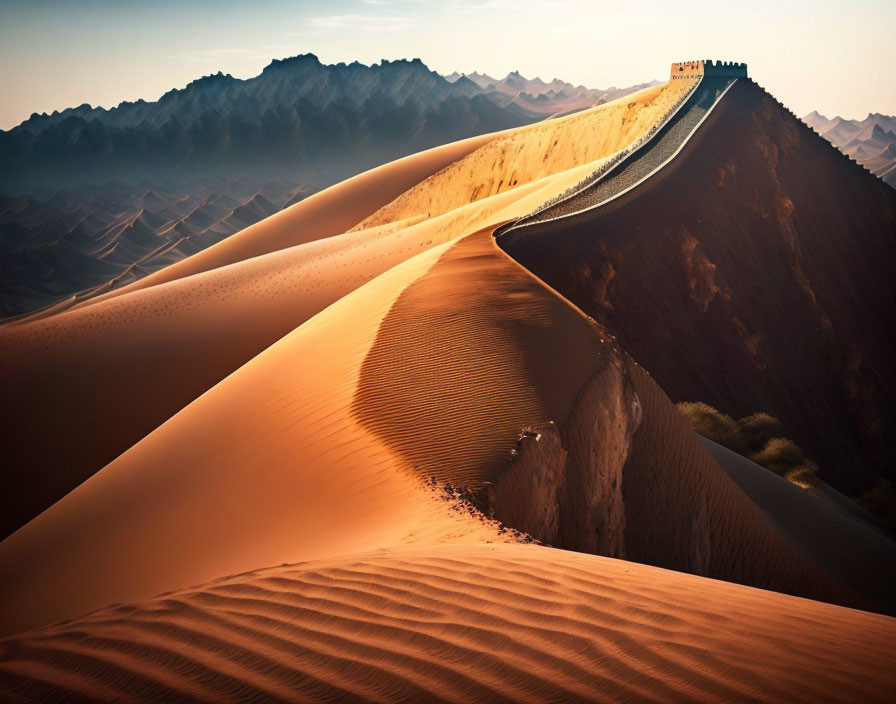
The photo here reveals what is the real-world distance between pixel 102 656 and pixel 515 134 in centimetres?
5116

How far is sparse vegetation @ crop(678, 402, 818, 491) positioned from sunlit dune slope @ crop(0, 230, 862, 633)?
7.22 m

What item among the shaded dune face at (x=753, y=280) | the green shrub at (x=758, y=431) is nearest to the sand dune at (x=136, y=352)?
the shaded dune face at (x=753, y=280)

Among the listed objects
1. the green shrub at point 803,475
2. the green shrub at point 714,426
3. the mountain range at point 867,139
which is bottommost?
the green shrub at point 803,475

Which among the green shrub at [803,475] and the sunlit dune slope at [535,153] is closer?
the green shrub at [803,475]

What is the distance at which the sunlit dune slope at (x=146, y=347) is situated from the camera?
1739 centimetres

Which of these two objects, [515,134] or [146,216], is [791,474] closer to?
[515,134]

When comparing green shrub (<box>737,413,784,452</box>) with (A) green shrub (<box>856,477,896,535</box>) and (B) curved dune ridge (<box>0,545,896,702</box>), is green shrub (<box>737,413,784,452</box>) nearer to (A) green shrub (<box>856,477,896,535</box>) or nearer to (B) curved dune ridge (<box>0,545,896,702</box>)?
(A) green shrub (<box>856,477,896,535</box>)

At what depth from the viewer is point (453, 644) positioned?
387cm

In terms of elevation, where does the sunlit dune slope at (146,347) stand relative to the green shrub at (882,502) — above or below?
above

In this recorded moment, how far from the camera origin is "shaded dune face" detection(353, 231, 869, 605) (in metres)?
8.51

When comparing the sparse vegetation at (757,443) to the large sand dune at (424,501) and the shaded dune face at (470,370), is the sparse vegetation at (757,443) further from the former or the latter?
the shaded dune face at (470,370)

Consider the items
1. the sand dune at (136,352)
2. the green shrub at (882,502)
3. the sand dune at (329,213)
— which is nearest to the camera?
the sand dune at (136,352)

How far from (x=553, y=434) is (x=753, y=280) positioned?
20997 mm

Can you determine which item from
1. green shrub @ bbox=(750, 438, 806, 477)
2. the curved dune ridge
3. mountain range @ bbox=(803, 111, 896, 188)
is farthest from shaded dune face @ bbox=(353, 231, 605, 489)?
mountain range @ bbox=(803, 111, 896, 188)
